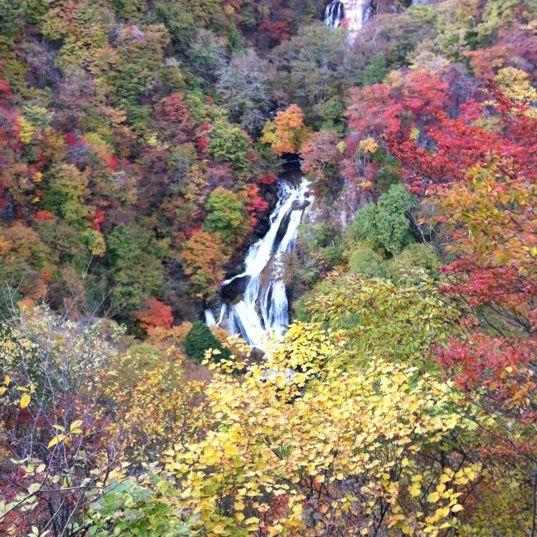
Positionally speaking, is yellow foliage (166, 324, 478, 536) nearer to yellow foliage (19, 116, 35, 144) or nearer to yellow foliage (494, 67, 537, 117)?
yellow foliage (19, 116, 35, 144)

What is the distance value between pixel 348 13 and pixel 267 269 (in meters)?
18.6

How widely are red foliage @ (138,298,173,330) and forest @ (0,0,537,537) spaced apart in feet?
0.71

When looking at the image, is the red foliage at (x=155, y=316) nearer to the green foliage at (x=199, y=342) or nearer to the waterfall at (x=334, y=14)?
the green foliage at (x=199, y=342)

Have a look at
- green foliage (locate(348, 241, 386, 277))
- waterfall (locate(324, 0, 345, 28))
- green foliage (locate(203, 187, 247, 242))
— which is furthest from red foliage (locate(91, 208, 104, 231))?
waterfall (locate(324, 0, 345, 28))

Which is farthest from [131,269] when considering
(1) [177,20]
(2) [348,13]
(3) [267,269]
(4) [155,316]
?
(2) [348,13]

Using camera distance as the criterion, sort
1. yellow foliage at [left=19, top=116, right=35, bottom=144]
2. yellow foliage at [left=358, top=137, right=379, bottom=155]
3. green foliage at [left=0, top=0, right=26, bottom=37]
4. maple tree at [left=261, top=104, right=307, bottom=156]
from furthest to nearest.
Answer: maple tree at [left=261, top=104, right=307, bottom=156] < green foliage at [left=0, top=0, right=26, bottom=37] < yellow foliage at [left=358, top=137, right=379, bottom=155] < yellow foliage at [left=19, top=116, right=35, bottom=144]

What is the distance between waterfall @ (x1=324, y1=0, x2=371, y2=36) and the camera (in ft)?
103

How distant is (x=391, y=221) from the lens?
17406 millimetres

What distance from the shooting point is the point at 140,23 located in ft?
80.1

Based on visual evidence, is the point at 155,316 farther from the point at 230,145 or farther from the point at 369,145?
the point at 369,145

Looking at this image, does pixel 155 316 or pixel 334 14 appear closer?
pixel 155 316

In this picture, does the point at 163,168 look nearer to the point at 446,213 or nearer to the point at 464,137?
the point at 464,137

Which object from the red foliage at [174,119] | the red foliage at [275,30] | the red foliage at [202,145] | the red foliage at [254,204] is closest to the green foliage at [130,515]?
the red foliage at [254,204]

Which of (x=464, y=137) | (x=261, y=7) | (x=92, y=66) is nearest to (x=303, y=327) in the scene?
(x=464, y=137)
